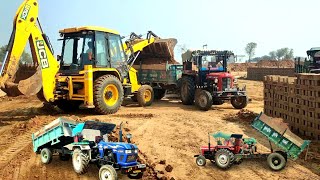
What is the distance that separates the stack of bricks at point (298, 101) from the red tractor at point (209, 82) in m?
2.49

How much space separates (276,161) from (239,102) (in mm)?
7402

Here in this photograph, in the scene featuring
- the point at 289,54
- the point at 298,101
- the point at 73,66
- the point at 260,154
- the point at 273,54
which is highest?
the point at 273,54

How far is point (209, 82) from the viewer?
14.5 metres

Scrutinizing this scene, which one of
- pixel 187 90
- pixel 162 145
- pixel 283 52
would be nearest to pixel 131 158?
pixel 162 145

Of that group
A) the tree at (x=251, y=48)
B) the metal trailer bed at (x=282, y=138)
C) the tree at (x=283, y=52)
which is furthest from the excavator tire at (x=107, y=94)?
the tree at (x=283, y=52)

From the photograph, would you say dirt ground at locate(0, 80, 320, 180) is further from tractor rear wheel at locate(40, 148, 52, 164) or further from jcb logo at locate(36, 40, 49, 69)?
jcb logo at locate(36, 40, 49, 69)

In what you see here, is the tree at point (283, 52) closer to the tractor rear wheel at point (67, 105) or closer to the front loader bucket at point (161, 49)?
the front loader bucket at point (161, 49)

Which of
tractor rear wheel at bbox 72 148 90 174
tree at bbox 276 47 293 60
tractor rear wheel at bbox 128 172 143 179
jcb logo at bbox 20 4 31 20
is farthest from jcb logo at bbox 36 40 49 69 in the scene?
tree at bbox 276 47 293 60

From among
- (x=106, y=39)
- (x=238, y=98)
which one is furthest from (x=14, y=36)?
(x=238, y=98)

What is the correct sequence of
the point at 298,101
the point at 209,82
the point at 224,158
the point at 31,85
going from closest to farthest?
the point at 224,158 → the point at 298,101 → the point at 31,85 → the point at 209,82

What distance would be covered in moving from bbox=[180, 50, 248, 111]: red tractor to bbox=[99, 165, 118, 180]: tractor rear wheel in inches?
299

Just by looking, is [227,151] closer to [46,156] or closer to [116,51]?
[46,156]

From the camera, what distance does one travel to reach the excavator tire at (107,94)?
11.7 metres

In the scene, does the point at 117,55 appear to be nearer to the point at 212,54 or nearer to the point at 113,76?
the point at 113,76
